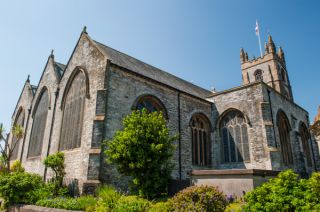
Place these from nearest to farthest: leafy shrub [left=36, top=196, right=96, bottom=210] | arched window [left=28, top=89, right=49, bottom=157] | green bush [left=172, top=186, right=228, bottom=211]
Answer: green bush [left=172, top=186, right=228, bottom=211], leafy shrub [left=36, top=196, right=96, bottom=210], arched window [left=28, top=89, right=49, bottom=157]

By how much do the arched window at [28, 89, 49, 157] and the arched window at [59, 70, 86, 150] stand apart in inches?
185

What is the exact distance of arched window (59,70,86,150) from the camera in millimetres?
16672

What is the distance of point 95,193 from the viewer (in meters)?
12.5

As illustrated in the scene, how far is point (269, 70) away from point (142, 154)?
38062 mm

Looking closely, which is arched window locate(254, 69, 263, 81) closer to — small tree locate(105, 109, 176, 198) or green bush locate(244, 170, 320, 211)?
small tree locate(105, 109, 176, 198)

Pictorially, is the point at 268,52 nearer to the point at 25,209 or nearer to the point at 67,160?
the point at 67,160

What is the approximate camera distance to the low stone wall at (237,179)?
10062 millimetres

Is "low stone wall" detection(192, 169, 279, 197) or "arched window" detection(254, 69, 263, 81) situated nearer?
"low stone wall" detection(192, 169, 279, 197)

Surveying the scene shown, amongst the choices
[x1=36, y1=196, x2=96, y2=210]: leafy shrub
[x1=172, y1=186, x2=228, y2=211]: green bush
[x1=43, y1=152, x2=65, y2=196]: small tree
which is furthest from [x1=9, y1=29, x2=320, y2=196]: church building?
[x1=172, y1=186, x2=228, y2=211]: green bush

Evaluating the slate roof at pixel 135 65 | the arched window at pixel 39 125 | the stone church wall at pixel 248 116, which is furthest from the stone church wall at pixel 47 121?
the stone church wall at pixel 248 116

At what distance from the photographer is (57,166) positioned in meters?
15.9

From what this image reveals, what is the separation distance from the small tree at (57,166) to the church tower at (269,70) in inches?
1475

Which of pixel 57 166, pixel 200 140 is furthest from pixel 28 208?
pixel 200 140

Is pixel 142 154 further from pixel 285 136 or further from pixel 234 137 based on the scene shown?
pixel 285 136
